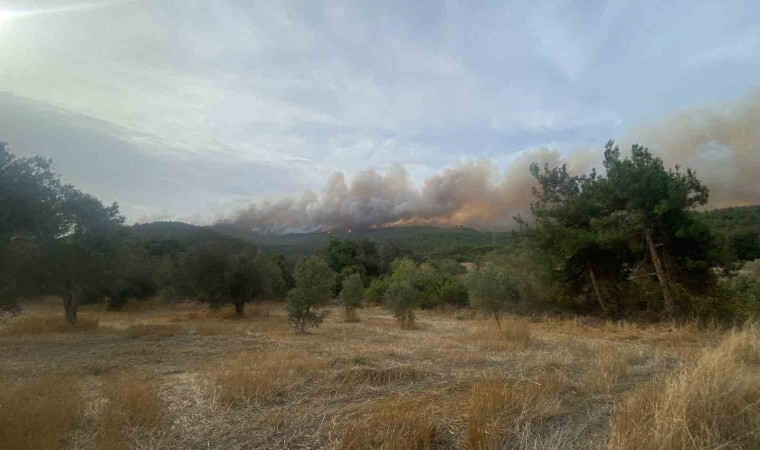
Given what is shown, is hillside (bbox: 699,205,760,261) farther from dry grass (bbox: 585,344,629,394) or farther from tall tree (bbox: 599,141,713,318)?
dry grass (bbox: 585,344,629,394)

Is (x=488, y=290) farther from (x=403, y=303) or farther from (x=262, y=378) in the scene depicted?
(x=262, y=378)

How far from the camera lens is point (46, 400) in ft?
20.9

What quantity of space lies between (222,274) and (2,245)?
1914cm

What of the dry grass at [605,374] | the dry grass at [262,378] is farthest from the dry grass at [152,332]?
the dry grass at [605,374]

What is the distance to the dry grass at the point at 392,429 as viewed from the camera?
4.54 metres

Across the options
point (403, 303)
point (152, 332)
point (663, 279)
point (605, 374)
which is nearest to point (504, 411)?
point (605, 374)

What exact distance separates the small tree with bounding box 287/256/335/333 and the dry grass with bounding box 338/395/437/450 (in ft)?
49.6

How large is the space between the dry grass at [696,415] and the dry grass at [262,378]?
5181 millimetres

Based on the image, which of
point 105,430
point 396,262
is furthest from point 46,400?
point 396,262

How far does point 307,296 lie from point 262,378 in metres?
13.4

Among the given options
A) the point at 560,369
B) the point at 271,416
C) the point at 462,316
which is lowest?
the point at 462,316

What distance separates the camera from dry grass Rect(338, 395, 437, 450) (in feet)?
14.9

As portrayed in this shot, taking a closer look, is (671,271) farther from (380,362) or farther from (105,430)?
(105,430)

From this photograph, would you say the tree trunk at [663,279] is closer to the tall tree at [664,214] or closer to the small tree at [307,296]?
the tall tree at [664,214]
